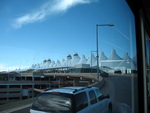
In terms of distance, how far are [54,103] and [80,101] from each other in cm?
50

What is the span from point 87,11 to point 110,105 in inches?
101

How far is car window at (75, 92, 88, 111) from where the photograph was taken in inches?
104

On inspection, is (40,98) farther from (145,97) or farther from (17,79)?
(17,79)

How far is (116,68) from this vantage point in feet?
12.3

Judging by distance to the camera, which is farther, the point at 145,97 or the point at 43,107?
the point at 145,97

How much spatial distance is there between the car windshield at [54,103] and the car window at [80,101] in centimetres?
13

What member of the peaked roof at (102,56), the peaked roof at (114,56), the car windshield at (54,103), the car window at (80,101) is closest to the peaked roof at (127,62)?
the peaked roof at (114,56)

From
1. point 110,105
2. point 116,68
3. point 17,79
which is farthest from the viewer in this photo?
point 17,79

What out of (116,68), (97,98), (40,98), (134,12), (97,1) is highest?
(97,1)

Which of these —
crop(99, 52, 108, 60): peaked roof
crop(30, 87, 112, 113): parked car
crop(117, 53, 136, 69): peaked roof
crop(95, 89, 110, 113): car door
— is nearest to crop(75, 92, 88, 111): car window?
crop(30, 87, 112, 113): parked car

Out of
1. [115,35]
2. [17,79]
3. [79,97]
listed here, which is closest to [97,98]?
[79,97]

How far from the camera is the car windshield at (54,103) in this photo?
8.00 ft

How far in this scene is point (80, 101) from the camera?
2.81m

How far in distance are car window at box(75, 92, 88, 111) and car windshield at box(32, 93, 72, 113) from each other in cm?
13
